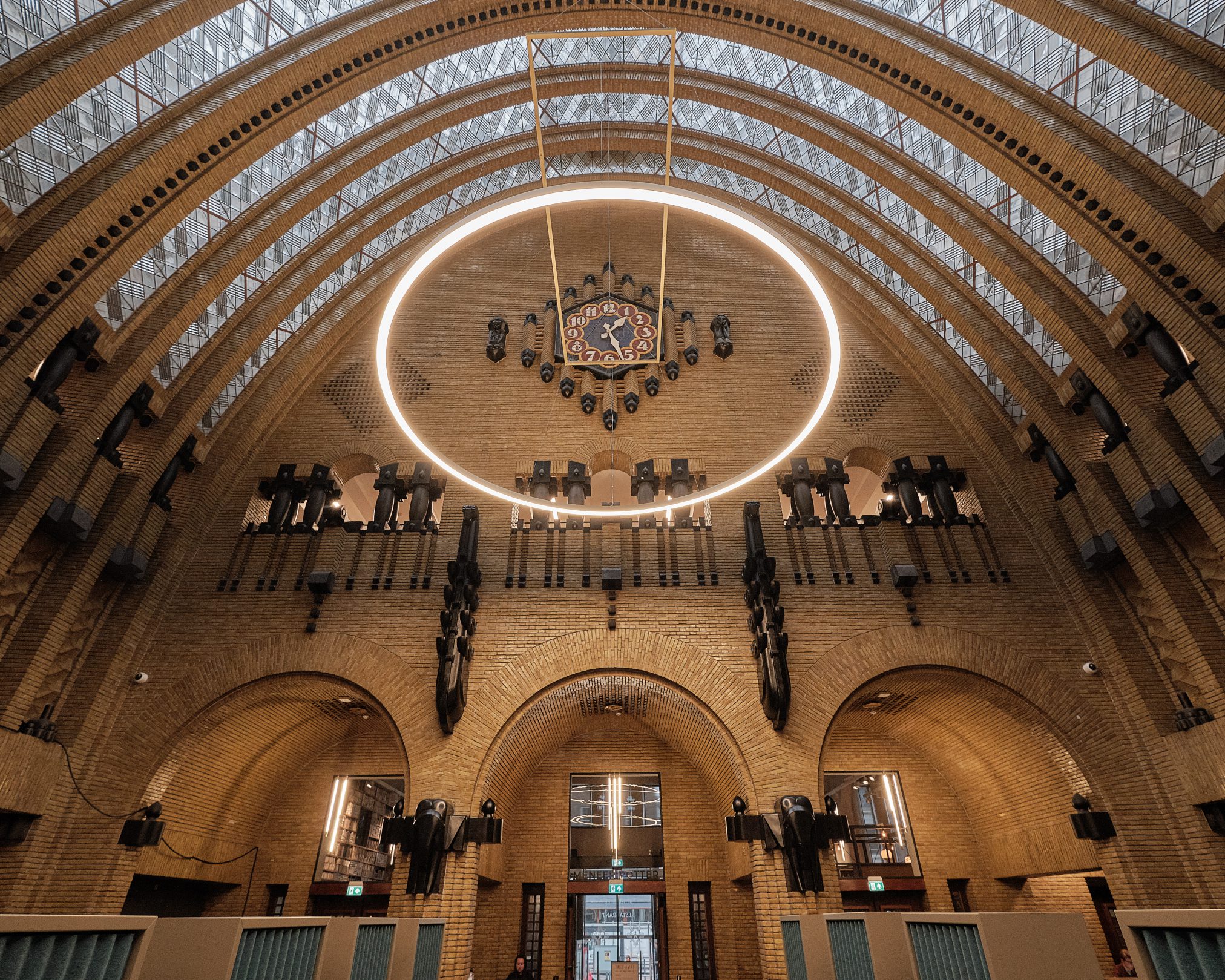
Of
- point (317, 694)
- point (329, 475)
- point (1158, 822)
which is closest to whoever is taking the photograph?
point (1158, 822)

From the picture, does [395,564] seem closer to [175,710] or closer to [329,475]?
[329,475]

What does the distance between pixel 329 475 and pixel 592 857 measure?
9.21 m

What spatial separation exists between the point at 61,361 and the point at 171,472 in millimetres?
2856

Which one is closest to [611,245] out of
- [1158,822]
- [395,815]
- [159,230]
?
[159,230]

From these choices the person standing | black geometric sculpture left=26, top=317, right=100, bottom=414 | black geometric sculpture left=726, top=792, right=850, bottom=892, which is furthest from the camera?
the person standing

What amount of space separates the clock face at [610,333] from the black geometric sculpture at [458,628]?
14.9 feet

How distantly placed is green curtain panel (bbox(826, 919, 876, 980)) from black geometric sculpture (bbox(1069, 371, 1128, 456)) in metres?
8.34

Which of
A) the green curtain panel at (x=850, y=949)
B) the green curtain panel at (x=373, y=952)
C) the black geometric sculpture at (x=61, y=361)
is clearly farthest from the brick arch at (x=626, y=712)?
the black geometric sculpture at (x=61, y=361)

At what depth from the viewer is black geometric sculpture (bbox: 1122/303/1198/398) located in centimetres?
895

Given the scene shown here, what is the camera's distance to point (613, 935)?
1199cm

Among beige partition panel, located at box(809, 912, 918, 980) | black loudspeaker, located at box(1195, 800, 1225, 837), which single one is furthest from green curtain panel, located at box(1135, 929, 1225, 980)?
black loudspeaker, located at box(1195, 800, 1225, 837)

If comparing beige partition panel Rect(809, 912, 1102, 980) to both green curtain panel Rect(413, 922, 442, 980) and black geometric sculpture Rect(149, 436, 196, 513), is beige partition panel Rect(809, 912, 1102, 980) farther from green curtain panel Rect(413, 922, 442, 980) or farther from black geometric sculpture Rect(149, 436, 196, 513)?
black geometric sculpture Rect(149, 436, 196, 513)

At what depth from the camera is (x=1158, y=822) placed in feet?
30.6

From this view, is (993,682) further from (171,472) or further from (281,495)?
(171,472)
